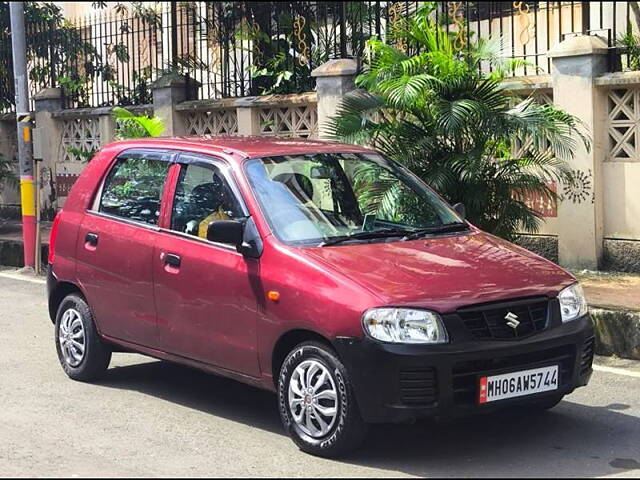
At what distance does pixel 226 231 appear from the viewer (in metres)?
6.41

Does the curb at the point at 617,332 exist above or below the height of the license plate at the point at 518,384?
below

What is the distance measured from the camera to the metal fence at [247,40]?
41.5 feet

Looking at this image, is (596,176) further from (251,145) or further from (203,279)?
(203,279)

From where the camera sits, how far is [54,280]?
27.0 feet

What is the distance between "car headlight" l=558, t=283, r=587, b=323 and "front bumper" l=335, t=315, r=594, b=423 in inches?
18.5

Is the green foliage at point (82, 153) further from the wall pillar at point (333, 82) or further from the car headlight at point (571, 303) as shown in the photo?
the car headlight at point (571, 303)

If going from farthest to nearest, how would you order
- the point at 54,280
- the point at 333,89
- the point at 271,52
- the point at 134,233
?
the point at 271,52 < the point at 333,89 < the point at 54,280 < the point at 134,233

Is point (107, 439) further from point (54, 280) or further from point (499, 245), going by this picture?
point (499, 245)

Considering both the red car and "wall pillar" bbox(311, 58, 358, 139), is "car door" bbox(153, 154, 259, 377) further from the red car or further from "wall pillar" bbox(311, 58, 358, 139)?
"wall pillar" bbox(311, 58, 358, 139)

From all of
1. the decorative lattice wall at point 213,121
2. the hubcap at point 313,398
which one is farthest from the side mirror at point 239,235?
the decorative lattice wall at point 213,121

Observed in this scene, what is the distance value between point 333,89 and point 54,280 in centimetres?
592

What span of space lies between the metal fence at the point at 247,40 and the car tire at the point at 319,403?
253 inches

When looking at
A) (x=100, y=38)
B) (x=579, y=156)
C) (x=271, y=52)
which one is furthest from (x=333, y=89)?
(x=100, y=38)

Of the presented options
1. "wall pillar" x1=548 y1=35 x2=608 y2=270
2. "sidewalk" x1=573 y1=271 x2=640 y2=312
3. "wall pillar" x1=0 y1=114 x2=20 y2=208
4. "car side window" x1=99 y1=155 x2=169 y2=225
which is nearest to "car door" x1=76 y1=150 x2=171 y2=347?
"car side window" x1=99 y1=155 x2=169 y2=225
